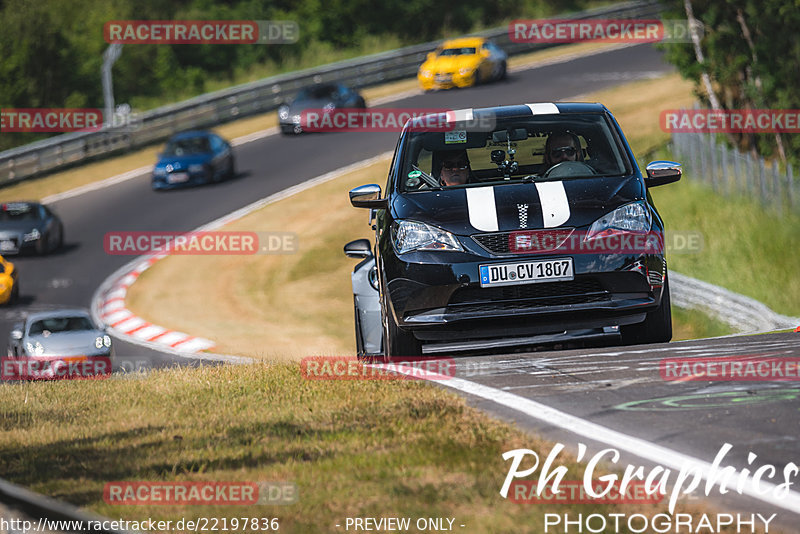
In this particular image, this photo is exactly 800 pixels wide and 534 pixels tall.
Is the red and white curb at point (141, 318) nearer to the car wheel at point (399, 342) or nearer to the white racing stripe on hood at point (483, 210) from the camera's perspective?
the car wheel at point (399, 342)

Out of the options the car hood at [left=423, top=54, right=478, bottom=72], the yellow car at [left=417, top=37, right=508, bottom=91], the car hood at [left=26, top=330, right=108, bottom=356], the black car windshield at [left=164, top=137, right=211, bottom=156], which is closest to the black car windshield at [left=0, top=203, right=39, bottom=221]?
the black car windshield at [left=164, top=137, right=211, bottom=156]

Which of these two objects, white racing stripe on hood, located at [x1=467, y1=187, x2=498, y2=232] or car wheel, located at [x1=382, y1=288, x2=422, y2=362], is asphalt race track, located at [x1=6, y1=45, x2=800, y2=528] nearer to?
car wheel, located at [x1=382, y1=288, x2=422, y2=362]

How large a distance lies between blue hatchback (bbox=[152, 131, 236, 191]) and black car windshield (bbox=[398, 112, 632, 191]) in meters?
23.5

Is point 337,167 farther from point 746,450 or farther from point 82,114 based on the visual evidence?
point 746,450

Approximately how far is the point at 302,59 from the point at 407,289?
160 feet

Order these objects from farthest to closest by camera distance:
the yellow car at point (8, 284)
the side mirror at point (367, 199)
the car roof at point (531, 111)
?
the yellow car at point (8, 284), the car roof at point (531, 111), the side mirror at point (367, 199)

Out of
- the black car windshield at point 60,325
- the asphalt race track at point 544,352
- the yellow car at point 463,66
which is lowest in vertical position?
the black car windshield at point 60,325

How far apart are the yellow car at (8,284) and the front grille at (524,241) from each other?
61.1ft

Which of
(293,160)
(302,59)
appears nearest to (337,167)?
(293,160)

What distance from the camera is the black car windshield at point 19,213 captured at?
2728cm

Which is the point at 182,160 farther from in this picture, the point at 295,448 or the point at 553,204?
the point at 295,448

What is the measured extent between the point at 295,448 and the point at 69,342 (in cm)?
1393

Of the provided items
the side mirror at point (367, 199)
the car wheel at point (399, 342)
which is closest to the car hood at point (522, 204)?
the side mirror at point (367, 199)

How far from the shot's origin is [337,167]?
111ft
